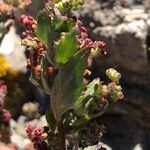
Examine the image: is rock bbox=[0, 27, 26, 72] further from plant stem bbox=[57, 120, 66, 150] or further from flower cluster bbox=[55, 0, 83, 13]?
flower cluster bbox=[55, 0, 83, 13]

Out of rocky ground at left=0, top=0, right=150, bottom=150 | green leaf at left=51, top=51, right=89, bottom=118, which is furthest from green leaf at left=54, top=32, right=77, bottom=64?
rocky ground at left=0, top=0, right=150, bottom=150

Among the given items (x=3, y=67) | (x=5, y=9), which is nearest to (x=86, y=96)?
(x=3, y=67)

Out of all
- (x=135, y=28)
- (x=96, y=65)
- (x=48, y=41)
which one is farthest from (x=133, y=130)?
(x=48, y=41)

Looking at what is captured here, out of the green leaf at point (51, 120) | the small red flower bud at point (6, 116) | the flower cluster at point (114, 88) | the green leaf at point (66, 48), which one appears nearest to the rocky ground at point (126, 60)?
the small red flower bud at point (6, 116)

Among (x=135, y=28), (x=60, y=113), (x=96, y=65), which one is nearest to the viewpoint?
(x=60, y=113)

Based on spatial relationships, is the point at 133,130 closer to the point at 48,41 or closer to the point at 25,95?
the point at 25,95

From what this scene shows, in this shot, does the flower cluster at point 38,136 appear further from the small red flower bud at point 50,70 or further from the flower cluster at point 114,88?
the flower cluster at point 114,88
